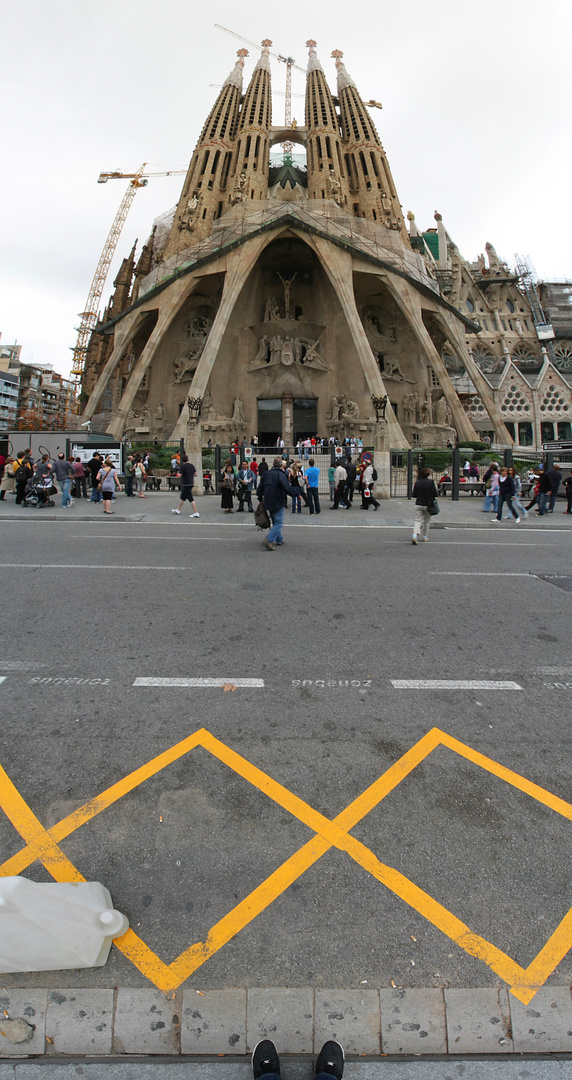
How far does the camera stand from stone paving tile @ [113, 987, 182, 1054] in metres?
1.56

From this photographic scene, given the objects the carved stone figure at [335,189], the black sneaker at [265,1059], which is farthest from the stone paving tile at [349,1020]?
the carved stone figure at [335,189]

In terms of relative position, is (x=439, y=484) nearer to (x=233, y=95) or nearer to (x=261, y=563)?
(x=261, y=563)

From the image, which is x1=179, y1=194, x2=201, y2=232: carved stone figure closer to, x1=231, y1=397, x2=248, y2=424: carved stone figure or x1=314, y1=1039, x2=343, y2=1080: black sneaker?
x1=231, y1=397, x2=248, y2=424: carved stone figure

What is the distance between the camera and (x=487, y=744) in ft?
9.99

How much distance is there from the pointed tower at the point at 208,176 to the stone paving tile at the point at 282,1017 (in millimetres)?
46957

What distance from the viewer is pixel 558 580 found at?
7.21m

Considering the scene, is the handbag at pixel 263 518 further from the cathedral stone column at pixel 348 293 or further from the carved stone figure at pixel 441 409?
the carved stone figure at pixel 441 409

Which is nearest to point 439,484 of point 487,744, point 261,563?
point 261,563

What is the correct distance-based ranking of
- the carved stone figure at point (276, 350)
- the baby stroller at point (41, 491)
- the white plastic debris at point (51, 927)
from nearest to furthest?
the white plastic debris at point (51, 927) < the baby stroller at point (41, 491) < the carved stone figure at point (276, 350)

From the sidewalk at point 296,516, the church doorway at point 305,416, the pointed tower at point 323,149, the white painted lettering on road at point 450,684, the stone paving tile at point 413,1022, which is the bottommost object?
the stone paving tile at point 413,1022

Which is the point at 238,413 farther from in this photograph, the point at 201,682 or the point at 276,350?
the point at 201,682

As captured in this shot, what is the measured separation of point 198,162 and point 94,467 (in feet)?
130

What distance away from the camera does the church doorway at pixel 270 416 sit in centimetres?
3984

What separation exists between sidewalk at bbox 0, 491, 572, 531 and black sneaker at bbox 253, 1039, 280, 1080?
37.3 ft
